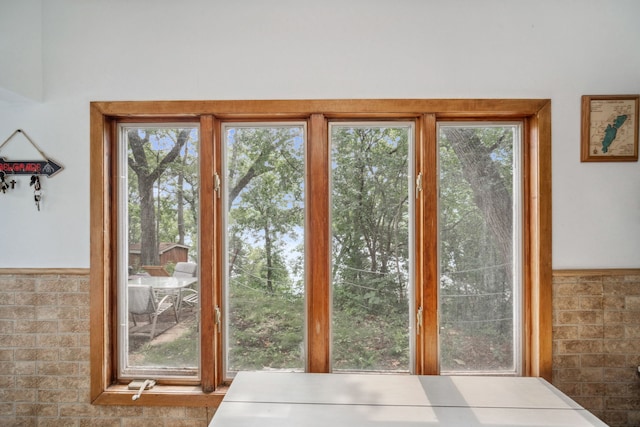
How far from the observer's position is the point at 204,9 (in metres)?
2.00

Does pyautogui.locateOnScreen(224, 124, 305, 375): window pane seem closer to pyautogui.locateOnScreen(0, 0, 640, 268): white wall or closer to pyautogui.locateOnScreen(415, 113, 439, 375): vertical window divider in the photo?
pyautogui.locateOnScreen(0, 0, 640, 268): white wall

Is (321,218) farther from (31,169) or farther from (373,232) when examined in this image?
(31,169)

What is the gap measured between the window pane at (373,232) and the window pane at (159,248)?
0.88m

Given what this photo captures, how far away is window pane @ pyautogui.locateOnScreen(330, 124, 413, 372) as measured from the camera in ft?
6.75

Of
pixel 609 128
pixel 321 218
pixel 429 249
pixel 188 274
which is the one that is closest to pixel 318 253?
pixel 321 218

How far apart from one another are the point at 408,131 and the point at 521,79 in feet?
2.26

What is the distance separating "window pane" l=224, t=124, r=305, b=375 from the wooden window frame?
87mm

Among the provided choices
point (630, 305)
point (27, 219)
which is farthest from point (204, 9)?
point (630, 305)

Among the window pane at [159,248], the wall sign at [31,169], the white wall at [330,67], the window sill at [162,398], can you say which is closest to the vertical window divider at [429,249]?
the white wall at [330,67]

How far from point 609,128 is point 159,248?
8.97 ft

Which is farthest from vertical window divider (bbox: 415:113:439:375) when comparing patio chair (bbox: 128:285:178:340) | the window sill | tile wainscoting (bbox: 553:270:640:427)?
patio chair (bbox: 128:285:178:340)

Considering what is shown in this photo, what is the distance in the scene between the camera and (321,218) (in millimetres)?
2010

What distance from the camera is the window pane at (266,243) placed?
2.08 m

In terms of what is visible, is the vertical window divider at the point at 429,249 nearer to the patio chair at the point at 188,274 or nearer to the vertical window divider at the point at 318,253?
the vertical window divider at the point at 318,253
